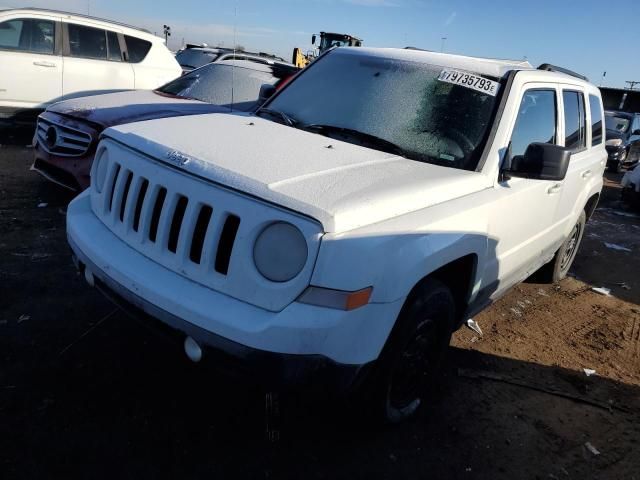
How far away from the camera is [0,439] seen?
7.64 feet

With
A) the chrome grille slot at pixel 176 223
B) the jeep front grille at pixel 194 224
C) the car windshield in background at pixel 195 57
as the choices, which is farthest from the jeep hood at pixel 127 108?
the car windshield in background at pixel 195 57

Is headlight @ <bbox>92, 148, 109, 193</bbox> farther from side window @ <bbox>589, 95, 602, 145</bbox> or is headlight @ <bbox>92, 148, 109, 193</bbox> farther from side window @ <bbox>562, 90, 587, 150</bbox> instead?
side window @ <bbox>589, 95, 602, 145</bbox>

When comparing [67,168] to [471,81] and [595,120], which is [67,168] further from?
[595,120]

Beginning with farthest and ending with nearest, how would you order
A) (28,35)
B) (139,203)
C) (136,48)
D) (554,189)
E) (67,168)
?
(136,48)
(28,35)
(67,168)
(554,189)
(139,203)

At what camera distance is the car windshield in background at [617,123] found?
47.7 feet

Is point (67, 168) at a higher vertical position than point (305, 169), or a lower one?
lower

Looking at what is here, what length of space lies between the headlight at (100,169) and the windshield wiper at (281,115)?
113cm

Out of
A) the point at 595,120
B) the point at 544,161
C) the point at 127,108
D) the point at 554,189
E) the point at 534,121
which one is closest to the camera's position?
the point at 544,161

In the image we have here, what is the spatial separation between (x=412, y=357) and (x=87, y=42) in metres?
7.94

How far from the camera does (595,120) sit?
15.6 feet

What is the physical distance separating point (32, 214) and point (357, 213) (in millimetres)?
4320

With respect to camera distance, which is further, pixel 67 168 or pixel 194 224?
pixel 67 168

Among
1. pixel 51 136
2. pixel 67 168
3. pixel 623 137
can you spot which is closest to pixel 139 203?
pixel 67 168

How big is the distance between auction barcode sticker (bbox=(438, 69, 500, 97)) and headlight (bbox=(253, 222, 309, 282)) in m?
1.74
